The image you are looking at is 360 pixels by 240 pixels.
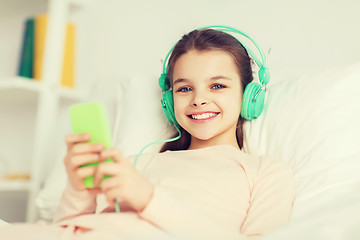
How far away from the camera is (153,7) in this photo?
66.2 inches

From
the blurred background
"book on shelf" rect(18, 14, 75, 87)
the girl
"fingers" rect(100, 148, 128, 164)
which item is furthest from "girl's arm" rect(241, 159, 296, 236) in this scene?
"book on shelf" rect(18, 14, 75, 87)

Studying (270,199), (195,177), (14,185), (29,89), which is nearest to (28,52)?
(29,89)

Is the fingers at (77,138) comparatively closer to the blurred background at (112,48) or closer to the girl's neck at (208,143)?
the girl's neck at (208,143)

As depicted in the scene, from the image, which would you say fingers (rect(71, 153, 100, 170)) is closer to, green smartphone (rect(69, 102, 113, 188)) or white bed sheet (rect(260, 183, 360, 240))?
green smartphone (rect(69, 102, 113, 188))

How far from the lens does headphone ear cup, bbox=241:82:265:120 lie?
3.44 ft

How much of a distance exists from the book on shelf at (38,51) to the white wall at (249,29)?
0.42 ft

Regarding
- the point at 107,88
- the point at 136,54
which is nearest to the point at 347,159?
the point at 107,88

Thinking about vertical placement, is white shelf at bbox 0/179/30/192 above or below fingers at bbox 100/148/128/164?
below

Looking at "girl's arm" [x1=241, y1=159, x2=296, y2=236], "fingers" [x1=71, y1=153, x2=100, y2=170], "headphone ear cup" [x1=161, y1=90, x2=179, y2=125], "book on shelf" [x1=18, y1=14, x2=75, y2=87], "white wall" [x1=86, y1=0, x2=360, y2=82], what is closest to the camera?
"fingers" [x1=71, y1=153, x2=100, y2=170]

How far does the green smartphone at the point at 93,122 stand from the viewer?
2.18 ft

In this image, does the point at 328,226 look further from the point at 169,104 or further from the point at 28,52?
the point at 28,52

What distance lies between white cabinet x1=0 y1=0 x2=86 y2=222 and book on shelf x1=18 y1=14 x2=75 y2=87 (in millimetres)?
57

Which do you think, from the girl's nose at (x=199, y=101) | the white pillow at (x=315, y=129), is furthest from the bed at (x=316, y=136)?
the girl's nose at (x=199, y=101)

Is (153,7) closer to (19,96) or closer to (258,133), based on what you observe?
(19,96)
